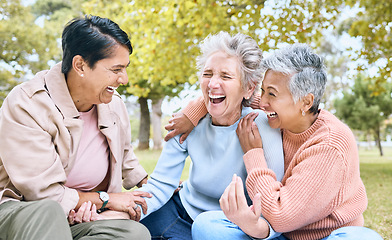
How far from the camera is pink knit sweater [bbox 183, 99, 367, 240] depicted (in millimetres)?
1960

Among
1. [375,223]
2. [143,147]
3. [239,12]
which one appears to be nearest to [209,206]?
[375,223]

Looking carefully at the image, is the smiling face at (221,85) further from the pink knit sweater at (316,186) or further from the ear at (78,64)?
the ear at (78,64)

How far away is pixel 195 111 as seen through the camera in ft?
8.52

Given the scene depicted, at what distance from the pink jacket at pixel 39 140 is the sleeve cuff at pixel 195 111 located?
0.68 m

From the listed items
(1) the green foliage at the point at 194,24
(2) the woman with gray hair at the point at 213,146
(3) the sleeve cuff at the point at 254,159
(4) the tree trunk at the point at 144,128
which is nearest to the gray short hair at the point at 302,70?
(2) the woman with gray hair at the point at 213,146

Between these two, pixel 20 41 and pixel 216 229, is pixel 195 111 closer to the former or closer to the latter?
pixel 216 229

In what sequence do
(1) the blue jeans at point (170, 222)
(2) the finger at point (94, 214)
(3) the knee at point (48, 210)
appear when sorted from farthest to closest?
(1) the blue jeans at point (170, 222), (2) the finger at point (94, 214), (3) the knee at point (48, 210)

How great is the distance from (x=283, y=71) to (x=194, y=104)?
686mm

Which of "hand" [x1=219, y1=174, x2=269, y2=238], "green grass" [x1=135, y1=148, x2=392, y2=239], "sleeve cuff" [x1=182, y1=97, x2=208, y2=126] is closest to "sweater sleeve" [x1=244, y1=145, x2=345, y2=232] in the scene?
"hand" [x1=219, y1=174, x2=269, y2=238]

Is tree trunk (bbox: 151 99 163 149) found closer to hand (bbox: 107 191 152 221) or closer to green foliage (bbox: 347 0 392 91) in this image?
green foliage (bbox: 347 0 392 91)

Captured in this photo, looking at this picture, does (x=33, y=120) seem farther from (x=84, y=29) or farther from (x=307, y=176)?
(x=307, y=176)

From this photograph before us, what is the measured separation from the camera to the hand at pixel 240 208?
6.14 feet

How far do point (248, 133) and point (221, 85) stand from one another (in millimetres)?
331

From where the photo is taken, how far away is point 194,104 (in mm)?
2633
